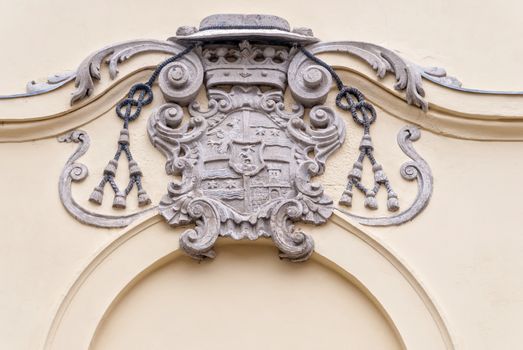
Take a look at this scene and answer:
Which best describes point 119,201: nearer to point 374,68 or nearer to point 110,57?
point 110,57

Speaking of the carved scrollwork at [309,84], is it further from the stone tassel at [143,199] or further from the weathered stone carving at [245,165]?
the stone tassel at [143,199]

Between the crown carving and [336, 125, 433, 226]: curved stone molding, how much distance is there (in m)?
0.70

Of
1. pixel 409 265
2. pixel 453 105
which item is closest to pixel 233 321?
pixel 409 265

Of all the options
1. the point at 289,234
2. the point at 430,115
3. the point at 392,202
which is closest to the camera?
the point at 289,234

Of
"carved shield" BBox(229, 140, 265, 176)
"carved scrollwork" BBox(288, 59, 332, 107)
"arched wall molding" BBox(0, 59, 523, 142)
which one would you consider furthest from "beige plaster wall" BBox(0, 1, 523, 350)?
"carved shield" BBox(229, 140, 265, 176)

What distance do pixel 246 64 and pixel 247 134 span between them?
0.40m

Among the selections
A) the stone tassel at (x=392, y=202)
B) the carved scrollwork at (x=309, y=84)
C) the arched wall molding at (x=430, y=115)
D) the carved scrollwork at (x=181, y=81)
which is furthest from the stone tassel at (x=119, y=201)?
the stone tassel at (x=392, y=202)

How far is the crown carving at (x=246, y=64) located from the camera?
5.59m

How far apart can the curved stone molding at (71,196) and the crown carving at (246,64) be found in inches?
29.0

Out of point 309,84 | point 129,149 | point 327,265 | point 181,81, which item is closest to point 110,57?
point 181,81

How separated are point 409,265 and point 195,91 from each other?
1424 millimetres

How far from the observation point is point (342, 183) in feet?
17.9

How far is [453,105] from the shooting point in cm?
555

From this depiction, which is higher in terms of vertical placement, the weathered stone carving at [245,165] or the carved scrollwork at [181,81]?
the carved scrollwork at [181,81]
